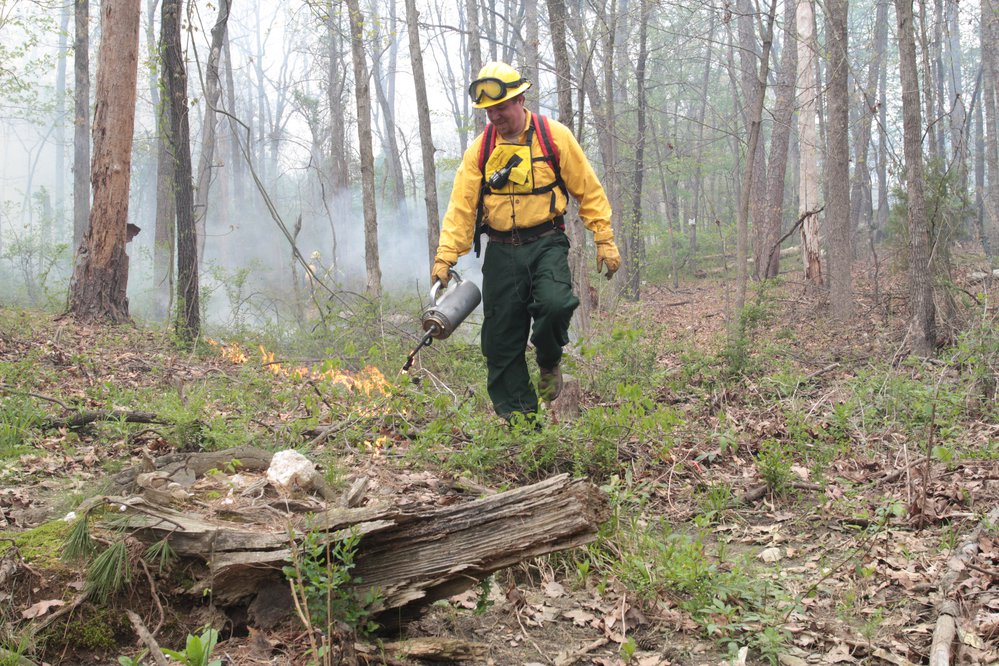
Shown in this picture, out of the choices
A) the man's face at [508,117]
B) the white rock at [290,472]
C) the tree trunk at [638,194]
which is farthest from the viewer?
the tree trunk at [638,194]

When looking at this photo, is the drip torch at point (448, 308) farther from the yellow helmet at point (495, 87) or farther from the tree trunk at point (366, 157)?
the tree trunk at point (366, 157)

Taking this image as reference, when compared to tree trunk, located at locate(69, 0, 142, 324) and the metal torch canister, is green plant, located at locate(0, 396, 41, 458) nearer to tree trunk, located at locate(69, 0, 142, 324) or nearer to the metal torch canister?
the metal torch canister

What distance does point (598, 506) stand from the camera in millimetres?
3035

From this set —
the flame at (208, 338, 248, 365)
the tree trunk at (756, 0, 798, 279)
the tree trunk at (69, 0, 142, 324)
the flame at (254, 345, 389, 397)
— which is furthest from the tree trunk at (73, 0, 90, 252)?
the tree trunk at (756, 0, 798, 279)

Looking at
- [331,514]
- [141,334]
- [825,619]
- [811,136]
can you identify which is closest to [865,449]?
[825,619]

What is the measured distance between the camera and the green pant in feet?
16.1

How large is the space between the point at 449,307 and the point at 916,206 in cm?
579

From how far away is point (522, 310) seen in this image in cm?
515

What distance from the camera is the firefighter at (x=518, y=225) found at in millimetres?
4875

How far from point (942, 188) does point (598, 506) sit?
8150 mm

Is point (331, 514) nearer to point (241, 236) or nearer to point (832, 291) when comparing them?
point (832, 291)

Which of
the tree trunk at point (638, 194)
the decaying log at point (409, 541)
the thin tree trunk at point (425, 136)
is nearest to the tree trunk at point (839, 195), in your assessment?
the tree trunk at point (638, 194)

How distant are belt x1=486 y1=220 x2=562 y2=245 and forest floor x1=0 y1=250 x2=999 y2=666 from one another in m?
1.32

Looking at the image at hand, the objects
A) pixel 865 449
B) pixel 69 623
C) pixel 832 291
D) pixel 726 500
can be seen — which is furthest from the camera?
pixel 832 291
